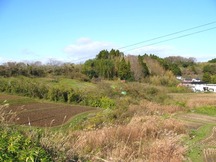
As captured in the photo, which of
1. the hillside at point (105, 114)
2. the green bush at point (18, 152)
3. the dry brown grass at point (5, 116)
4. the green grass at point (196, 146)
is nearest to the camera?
the green bush at point (18, 152)

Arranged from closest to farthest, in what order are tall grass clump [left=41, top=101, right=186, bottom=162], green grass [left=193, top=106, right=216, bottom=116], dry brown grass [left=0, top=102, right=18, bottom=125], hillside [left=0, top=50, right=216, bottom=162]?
dry brown grass [left=0, top=102, right=18, bottom=125] < hillside [left=0, top=50, right=216, bottom=162] < tall grass clump [left=41, top=101, right=186, bottom=162] < green grass [left=193, top=106, right=216, bottom=116]

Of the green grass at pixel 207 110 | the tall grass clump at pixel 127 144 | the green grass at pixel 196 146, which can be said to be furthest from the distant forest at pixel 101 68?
the tall grass clump at pixel 127 144

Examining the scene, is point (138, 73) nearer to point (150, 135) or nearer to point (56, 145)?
point (150, 135)

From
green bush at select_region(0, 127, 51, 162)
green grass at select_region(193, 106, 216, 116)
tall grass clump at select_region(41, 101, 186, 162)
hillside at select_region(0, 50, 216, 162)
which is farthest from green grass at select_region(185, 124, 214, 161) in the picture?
green grass at select_region(193, 106, 216, 116)

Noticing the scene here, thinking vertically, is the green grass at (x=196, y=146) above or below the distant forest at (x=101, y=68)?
below

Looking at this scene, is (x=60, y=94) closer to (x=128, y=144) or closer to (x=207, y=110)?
(x=207, y=110)

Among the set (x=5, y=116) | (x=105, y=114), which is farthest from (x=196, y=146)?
(x=5, y=116)

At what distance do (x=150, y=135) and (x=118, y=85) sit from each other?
15.9m

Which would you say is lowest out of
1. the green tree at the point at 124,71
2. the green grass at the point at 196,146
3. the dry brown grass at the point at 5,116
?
the green grass at the point at 196,146

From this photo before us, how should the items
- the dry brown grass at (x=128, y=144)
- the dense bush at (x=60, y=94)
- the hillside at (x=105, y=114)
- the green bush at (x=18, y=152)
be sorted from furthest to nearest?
the dense bush at (x=60, y=94)
the dry brown grass at (x=128, y=144)
the hillside at (x=105, y=114)
the green bush at (x=18, y=152)

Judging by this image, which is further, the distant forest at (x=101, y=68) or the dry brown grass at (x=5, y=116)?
the distant forest at (x=101, y=68)

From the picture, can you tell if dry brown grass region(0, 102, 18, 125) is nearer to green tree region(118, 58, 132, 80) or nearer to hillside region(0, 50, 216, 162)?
hillside region(0, 50, 216, 162)

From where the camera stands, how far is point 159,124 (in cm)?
1132

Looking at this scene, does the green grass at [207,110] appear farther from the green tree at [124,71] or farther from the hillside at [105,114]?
the green tree at [124,71]
